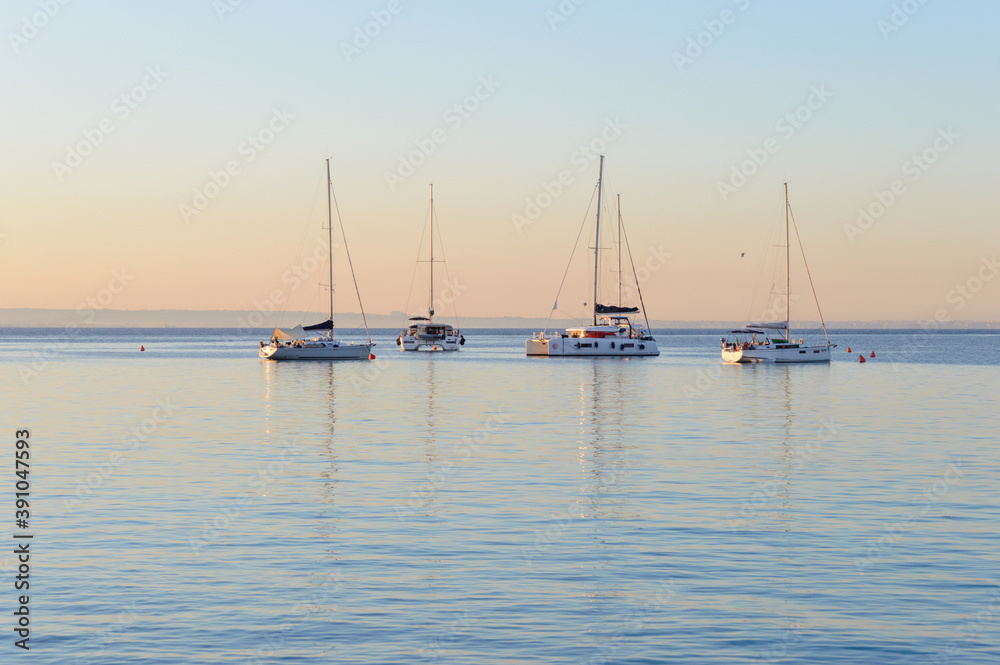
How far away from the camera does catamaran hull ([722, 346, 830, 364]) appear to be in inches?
4446

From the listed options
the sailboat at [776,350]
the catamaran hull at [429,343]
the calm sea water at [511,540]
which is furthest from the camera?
Result: the catamaran hull at [429,343]

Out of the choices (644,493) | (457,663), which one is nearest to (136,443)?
(644,493)

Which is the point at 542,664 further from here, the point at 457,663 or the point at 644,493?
the point at 644,493

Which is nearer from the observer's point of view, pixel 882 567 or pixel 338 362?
pixel 882 567

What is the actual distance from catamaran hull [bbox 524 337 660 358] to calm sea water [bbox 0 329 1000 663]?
77.8 metres

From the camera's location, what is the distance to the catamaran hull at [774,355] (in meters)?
113

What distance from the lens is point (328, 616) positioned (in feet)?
54.6

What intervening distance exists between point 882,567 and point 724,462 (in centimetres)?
1488

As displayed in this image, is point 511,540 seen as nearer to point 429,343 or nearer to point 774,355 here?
point 774,355

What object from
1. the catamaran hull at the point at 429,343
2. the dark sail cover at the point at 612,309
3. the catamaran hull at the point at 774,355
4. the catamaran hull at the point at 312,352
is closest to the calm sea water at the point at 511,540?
the catamaran hull at the point at 774,355

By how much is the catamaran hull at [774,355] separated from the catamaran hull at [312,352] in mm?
39358

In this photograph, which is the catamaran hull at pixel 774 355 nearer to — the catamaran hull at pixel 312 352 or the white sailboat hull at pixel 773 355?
the white sailboat hull at pixel 773 355

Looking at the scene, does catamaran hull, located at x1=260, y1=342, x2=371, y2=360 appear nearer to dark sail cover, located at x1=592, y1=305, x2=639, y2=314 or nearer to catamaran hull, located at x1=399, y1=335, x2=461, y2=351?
dark sail cover, located at x1=592, y1=305, x2=639, y2=314

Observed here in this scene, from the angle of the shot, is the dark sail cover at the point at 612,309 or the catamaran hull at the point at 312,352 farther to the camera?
the dark sail cover at the point at 612,309
